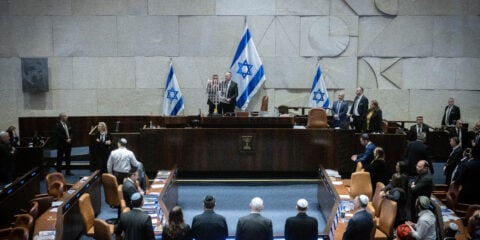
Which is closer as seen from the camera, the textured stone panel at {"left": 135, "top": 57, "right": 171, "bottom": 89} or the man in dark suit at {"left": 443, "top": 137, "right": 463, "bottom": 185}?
the man in dark suit at {"left": 443, "top": 137, "right": 463, "bottom": 185}

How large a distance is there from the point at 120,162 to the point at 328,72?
7.99 metres

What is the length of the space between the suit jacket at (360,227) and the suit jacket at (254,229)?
3.22 feet

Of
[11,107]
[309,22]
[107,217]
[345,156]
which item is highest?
[309,22]

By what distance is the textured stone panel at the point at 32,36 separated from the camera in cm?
1509

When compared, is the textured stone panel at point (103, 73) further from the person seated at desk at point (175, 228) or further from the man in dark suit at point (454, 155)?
the person seated at desk at point (175, 228)

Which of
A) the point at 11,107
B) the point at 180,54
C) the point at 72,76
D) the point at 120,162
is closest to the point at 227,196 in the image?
the point at 120,162

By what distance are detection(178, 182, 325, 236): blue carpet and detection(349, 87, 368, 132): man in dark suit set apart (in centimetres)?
234

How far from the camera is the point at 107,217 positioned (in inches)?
372

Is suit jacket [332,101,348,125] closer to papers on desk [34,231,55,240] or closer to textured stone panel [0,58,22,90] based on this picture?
papers on desk [34,231,55,240]

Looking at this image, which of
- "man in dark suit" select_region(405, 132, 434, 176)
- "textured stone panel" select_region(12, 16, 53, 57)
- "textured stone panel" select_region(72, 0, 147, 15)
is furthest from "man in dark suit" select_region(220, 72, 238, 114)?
"textured stone panel" select_region(12, 16, 53, 57)

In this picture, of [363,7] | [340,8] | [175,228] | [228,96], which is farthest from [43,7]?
[175,228]

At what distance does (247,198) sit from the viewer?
33.7 feet

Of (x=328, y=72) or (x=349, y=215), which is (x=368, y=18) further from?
(x=349, y=215)

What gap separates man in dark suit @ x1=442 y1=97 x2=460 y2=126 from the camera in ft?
47.0
